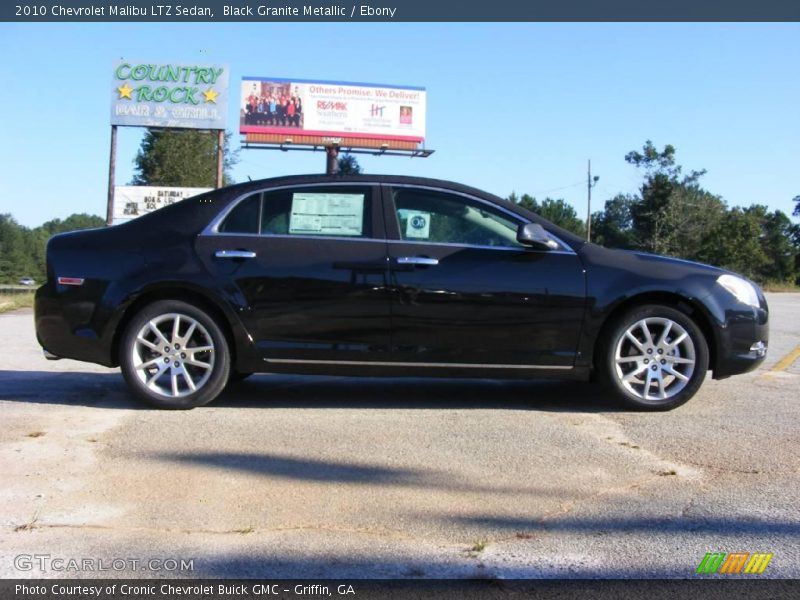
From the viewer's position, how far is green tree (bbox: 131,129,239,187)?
1718 inches

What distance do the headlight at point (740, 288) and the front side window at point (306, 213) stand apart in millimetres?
2470

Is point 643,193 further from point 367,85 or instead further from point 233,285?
point 233,285

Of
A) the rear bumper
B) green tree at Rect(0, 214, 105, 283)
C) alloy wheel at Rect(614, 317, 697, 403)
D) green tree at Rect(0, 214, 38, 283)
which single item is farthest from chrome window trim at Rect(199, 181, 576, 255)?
green tree at Rect(0, 214, 38, 283)

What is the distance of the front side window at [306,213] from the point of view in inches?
207

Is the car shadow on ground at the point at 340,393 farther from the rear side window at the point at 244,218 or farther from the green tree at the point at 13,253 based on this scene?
the green tree at the point at 13,253

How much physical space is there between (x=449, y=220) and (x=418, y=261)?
0.40 metres

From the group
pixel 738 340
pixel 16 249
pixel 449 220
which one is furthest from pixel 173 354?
pixel 16 249

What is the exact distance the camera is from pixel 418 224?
5246 mm

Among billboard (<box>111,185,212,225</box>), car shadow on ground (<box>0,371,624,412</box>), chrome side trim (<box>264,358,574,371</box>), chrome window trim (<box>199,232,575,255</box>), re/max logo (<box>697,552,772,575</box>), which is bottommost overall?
re/max logo (<box>697,552,772,575</box>)

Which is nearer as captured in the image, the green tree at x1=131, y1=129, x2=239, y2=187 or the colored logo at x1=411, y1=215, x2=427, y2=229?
the colored logo at x1=411, y1=215, x2=427, y2=229

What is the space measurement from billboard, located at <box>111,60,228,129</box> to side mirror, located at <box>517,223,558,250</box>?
21.8 m

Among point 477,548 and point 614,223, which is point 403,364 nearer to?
point 477,548

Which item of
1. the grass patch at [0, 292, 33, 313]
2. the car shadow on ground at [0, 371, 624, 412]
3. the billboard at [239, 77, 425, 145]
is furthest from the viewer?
the billboard at [239, 77, 425, 145]

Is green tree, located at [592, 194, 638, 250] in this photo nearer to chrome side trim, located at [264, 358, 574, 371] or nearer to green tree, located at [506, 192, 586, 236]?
green tree, located at [506, 192, 586, 236]
